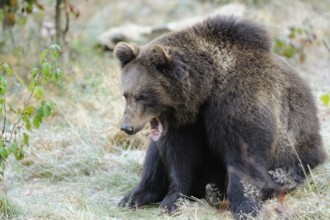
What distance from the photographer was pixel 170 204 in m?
6.05

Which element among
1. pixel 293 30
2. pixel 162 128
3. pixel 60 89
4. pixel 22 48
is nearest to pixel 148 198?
pixel 162 128

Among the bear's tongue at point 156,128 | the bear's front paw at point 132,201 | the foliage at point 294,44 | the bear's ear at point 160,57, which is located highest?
the foliage at point 294,44

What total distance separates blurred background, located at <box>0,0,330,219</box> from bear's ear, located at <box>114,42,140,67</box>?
0.72 meters

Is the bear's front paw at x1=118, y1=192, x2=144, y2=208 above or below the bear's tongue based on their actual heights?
below

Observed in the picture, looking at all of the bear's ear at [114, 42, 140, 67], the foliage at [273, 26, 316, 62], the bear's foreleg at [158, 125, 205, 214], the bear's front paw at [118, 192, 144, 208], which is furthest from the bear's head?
the foliage at [273, 26, 316, 62]

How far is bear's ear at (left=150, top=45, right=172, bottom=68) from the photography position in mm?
5621

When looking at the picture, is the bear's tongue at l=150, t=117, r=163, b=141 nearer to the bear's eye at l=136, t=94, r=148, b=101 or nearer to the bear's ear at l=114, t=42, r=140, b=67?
the bear's eye at l=136, t=94, r=148, b=101

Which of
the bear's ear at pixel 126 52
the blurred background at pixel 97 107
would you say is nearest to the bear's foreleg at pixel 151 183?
the blurred background at pixel 97 107

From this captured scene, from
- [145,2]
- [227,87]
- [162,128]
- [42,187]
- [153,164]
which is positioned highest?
[145,2]

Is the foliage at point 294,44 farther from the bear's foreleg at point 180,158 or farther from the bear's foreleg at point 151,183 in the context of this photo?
the bear's foreleg at point 180,158

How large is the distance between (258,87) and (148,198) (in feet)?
5.37

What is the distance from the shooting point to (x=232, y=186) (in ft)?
18.7

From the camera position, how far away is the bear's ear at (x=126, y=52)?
5.88 metres

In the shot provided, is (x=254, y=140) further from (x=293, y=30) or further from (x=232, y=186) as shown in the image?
(x=293, y=30)
